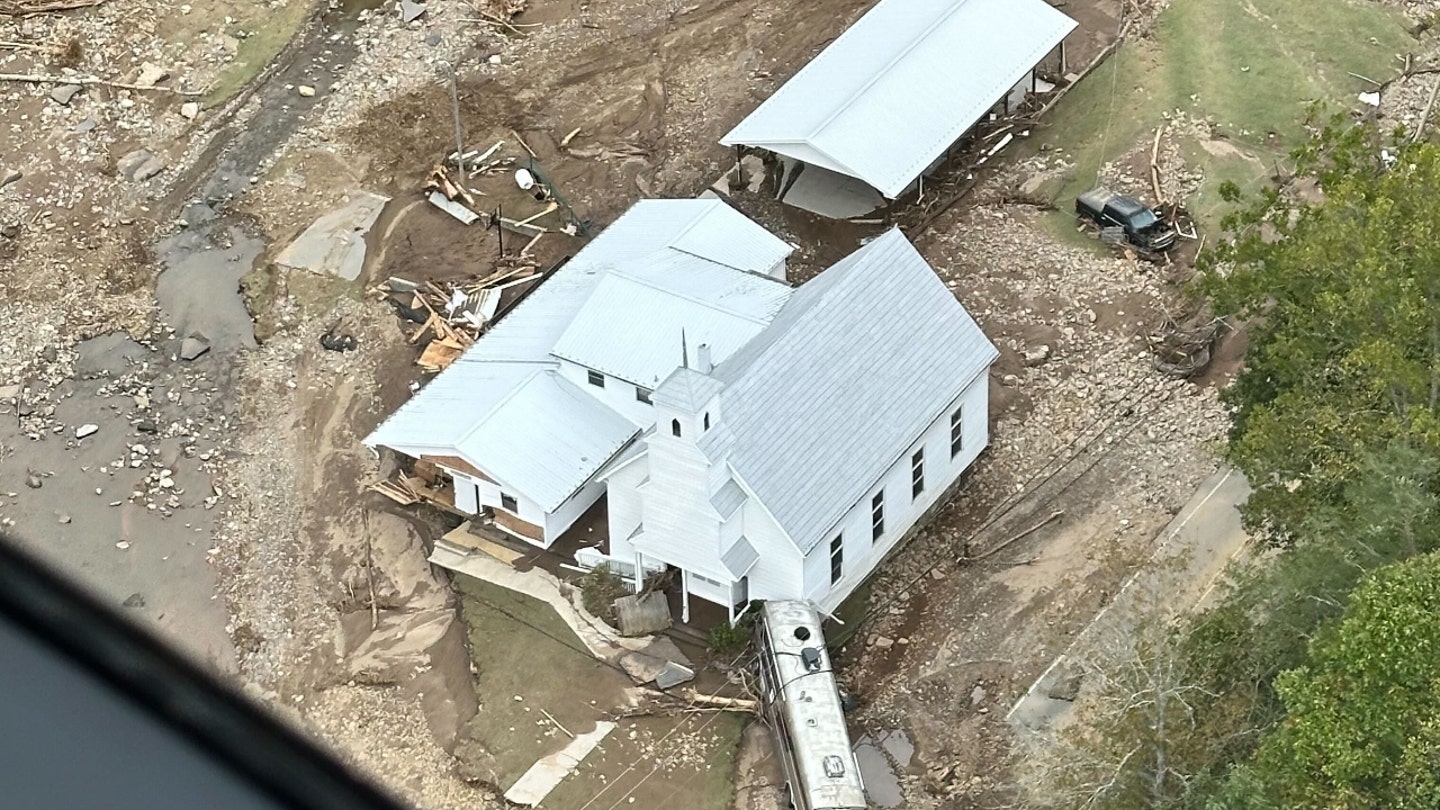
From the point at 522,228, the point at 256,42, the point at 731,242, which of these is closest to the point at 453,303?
the point at 522,228

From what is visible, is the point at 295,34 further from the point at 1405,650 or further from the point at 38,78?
the point at 1405,650

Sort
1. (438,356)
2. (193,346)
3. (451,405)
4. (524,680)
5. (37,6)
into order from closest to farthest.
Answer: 1. (524,680)
2. (451,405)
3. (438,356)
4. (193,346)
5. (37,6)

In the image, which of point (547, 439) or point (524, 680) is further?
point (547, 439)

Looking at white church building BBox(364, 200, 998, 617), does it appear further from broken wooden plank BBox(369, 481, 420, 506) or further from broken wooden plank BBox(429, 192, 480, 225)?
broken wooden plank BBox(429, 192, 480, 225)

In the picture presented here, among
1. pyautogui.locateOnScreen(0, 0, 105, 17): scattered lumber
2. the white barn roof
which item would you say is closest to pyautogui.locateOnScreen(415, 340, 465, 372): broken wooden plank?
the white barn roof

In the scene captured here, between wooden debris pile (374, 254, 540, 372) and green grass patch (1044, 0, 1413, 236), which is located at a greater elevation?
green grass patch (1044, 0, 1413, 236)

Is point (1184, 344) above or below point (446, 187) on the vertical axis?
above

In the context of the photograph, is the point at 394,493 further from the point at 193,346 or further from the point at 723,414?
the point at 723,414
